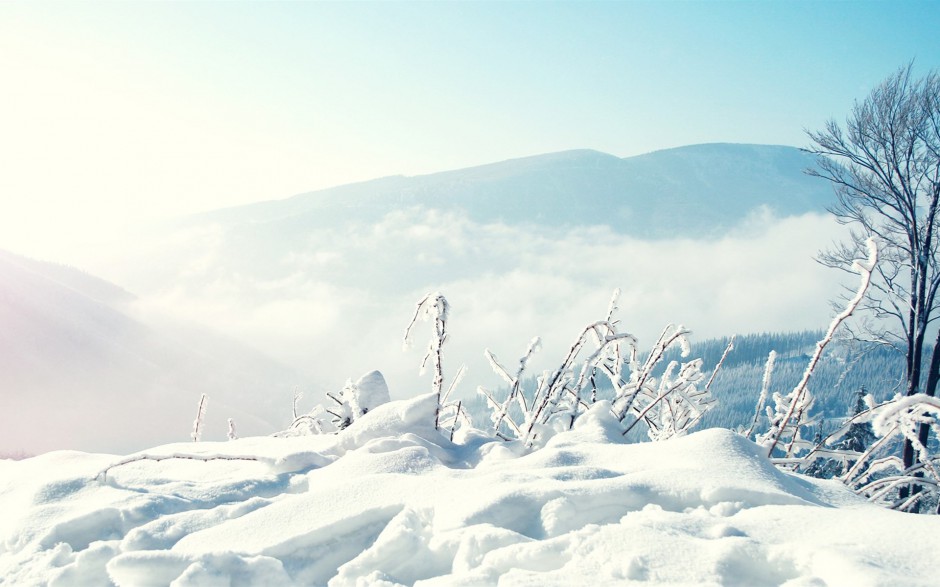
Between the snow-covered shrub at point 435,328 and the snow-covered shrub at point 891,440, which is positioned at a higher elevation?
the snow-covered shrub at point 435,328

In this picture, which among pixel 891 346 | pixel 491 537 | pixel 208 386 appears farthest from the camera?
pixel 208 386

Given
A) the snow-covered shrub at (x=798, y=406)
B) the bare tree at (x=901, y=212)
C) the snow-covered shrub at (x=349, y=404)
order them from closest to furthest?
the snow-covered shrub at (x=798, y=406) → the snow-covered shrub at (x=349, y=404) → the bare tree at (x=901, y=212)

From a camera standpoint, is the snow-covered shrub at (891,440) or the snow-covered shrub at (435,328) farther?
the snow-covered shrub at (435,328)

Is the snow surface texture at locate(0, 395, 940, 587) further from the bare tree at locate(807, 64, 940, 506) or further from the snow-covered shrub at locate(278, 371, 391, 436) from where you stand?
the bare tree at locate(807, 64, 940, 506)

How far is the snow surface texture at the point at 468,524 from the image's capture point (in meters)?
1.54

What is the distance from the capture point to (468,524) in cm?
177

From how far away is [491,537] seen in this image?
1671mm

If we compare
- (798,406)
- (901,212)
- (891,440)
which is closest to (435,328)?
(798,406)

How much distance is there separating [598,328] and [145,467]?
7.43 ft

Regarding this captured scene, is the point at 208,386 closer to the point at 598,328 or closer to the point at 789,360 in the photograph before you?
the point at 598,328

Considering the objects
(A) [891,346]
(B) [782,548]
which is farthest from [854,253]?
(B) [782,548]

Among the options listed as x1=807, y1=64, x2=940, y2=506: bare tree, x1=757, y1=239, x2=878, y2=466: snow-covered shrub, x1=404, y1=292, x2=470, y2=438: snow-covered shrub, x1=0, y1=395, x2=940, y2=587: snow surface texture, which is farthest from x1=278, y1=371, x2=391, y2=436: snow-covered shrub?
x1=807, y1=64, x2=940, y2=506: bare tree

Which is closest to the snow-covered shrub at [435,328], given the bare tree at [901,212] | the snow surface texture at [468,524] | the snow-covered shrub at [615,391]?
the snow-covered shrub at [615,391]

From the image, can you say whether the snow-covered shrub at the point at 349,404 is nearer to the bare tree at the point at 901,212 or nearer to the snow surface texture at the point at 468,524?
the snow surface texture at the point at 468,524
